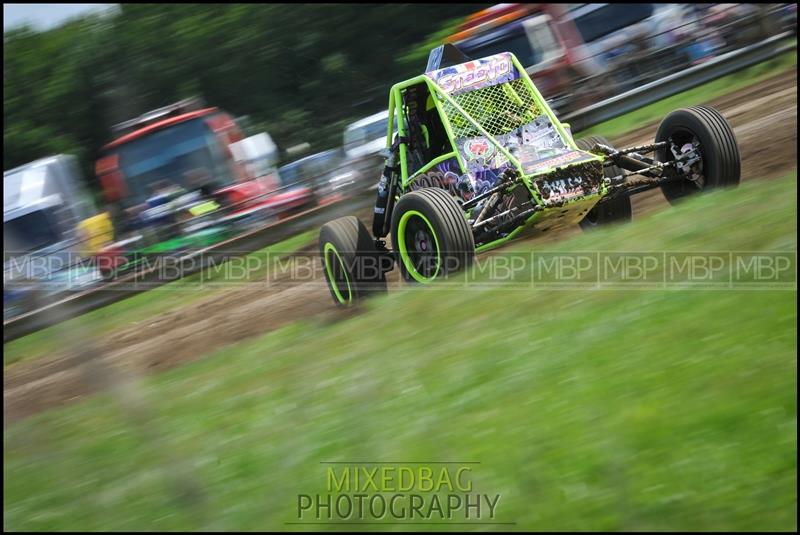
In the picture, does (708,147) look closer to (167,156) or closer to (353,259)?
(353,259)

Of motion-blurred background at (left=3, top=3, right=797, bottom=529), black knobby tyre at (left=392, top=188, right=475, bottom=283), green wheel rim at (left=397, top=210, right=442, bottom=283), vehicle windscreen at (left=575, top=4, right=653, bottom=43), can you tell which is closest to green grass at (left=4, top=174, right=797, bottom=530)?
motion-blurred background at (left=3, top=3, right=797, bottom=529)

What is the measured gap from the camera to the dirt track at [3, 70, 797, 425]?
845cm

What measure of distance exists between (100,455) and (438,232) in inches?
112

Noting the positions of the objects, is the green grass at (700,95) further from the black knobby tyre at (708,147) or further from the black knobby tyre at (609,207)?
the black knobby tyre at (708,147)

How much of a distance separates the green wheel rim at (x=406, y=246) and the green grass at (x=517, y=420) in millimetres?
986

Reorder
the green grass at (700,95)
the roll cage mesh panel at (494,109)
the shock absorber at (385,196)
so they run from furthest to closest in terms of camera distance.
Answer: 1. the green grass at (700,95)
2. the shock absorber at (385,196)
3. the roll cage mesh panel at (494,109)

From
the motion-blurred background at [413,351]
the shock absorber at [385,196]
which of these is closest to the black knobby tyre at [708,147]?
the motion-blurred background at [413,351]

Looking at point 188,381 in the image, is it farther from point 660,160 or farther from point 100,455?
point 660,160

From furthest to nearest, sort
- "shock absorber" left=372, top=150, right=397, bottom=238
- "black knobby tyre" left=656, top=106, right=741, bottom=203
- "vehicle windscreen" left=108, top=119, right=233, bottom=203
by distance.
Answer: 1. "vehicle windscreen" left=108, top=119, right=233, bottom=203
2. "shock absorber" left=372, top=150, right=397, bottom=238
3. "black knobby tyre" left=656, top=106, right=741, bottom=203

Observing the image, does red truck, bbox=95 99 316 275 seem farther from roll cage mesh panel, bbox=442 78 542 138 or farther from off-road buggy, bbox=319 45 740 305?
roll cage mesh panel, bbox=442 78 542 138

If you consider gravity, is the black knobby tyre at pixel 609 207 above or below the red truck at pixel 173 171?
below

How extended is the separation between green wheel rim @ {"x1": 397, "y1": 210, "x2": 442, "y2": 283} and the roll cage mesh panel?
0.86 metres

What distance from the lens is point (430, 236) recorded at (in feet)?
23.0

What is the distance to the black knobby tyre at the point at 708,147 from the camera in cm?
708
